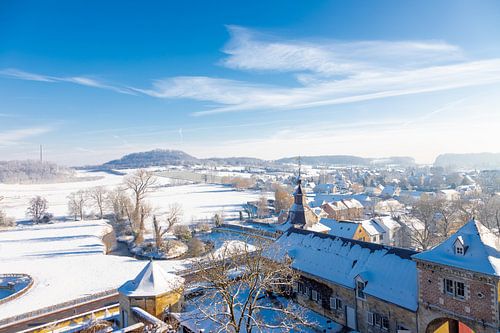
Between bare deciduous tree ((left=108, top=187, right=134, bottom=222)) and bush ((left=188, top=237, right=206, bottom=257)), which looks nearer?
bush ((left=188, top=237, right=206, bottom=257))

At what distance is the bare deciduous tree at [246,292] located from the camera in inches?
466

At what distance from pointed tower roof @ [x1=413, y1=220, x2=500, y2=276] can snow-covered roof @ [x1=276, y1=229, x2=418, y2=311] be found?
2.46m

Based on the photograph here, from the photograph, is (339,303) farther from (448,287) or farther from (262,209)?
(262,209)

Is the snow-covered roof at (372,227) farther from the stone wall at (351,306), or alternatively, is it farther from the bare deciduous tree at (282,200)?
the bare deciduous tree at (282,200)

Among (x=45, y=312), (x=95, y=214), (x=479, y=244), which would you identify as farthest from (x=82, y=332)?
(x=95, y=214)

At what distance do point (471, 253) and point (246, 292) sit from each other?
47.9 ft

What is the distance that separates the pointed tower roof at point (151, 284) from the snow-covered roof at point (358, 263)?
925cm

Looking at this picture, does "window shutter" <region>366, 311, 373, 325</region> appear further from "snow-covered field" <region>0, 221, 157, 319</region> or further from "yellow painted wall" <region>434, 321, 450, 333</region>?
"snow-covered field" <region>0, 221, 157, 319</region>

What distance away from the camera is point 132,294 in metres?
18.6

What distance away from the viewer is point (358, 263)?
66.8 feet

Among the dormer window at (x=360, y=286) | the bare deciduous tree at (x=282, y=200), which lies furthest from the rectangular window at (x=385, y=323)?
the bare deciduous tree at (x=282, y=200)

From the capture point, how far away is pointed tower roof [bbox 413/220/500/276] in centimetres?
1393

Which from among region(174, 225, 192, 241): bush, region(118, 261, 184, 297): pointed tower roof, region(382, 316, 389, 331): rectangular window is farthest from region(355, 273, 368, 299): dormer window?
region(174, 225, 192, 241): bush

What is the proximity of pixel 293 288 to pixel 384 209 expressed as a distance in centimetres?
6366
